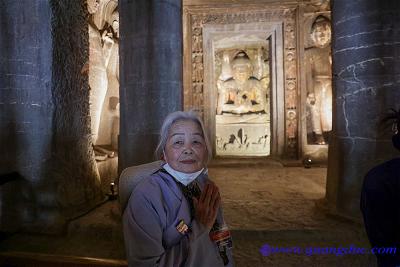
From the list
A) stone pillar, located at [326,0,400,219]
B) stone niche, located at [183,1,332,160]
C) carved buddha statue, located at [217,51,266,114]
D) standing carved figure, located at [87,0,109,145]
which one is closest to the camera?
stone pillar, located at [326,0,400,219]

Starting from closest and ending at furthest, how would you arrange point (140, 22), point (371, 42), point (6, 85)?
1. point (371, 42)
2. point (6, 85)
3. point (140, 22)

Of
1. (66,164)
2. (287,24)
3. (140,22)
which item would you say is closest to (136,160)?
(66,164)

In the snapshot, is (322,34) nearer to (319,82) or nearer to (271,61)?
(319,82)

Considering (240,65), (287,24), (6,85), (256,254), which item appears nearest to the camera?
(256,254)

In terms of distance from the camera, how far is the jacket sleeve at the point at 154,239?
3.88ft

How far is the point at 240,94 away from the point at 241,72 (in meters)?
0.74

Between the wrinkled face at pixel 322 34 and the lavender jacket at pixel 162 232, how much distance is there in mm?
7849

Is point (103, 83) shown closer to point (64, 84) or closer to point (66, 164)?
point (64, 84)

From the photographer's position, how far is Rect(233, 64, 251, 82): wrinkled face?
9477 millimetres

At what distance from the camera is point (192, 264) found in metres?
1.23

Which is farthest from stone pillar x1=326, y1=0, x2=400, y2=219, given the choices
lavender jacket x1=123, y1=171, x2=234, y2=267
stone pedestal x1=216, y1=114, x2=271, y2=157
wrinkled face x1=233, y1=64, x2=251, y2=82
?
wrinkled face x1=233, y1=64, x2=251, y2=82

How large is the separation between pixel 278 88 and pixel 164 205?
7534mm

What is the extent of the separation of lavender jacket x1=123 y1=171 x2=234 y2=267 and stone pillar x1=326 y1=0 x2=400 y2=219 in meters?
2.74

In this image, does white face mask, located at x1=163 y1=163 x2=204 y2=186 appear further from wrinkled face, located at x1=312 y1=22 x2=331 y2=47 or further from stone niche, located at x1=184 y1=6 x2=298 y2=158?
wrinkled face, located at x1=312 y1=22 x2=331 y2=47
